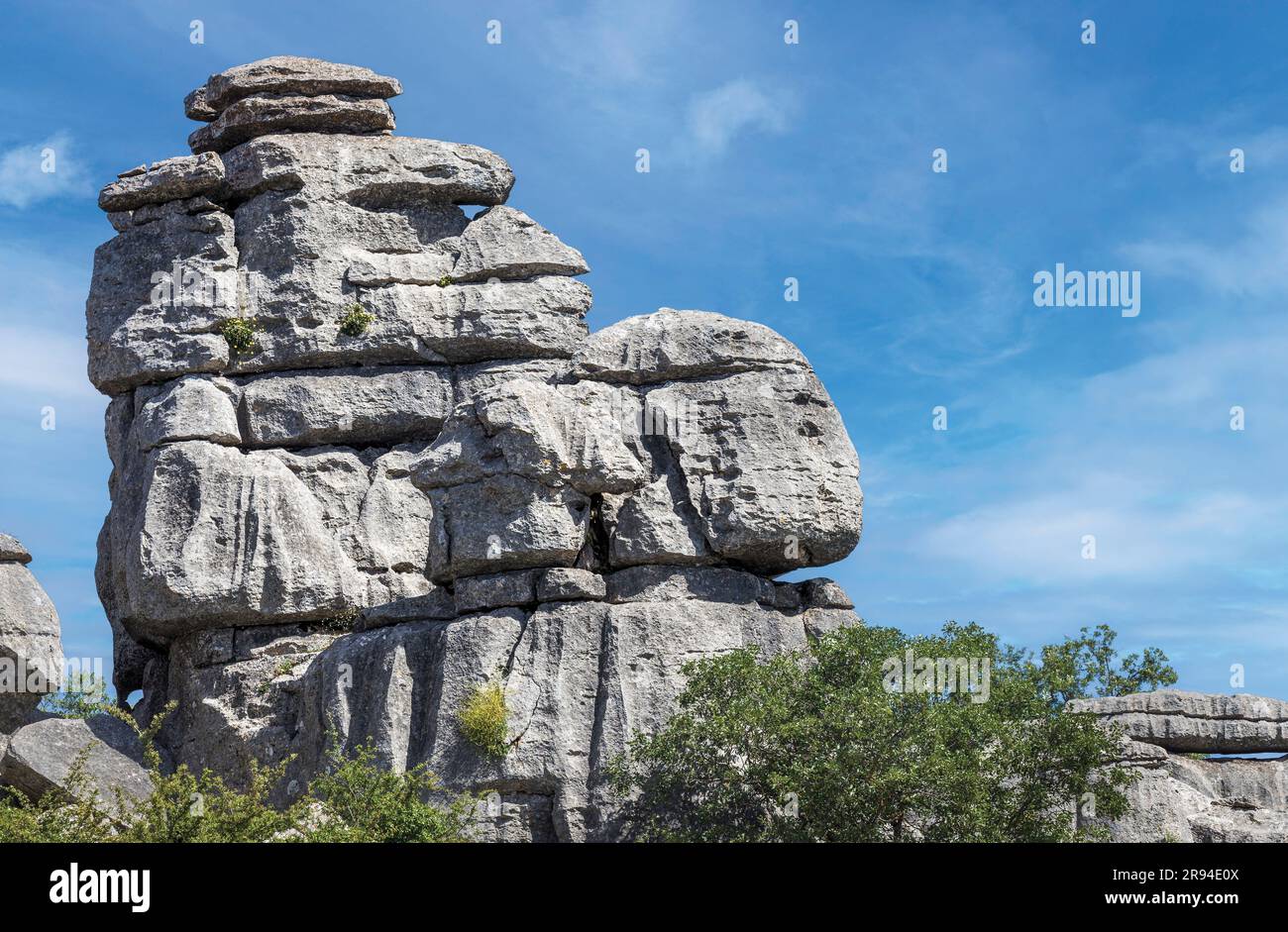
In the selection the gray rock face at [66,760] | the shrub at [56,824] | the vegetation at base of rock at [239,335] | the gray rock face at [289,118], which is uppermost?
the gray rock face at [289,118]

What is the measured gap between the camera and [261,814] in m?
22.9

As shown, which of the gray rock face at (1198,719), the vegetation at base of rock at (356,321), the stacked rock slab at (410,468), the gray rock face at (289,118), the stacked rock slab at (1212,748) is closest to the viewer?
the stacked rock slab at (410,468)

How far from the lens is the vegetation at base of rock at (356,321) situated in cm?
3931

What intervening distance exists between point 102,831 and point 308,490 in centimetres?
1592

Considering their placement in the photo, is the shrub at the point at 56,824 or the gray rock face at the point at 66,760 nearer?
the shrub at the point at 56,824

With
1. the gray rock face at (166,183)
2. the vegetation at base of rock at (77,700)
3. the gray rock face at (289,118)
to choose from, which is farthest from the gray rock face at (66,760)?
the gray rock face at (289,118)

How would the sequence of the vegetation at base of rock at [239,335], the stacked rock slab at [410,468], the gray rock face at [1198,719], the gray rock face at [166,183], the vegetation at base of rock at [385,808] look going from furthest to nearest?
the gray rock face at [166,183] → the vegetation at base of rock at [239,335] → the gray rock face at [1198,719] → the stacked rock slab at [410,468] → the vegetation at base of rock at [385,808]

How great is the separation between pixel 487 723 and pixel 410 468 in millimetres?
7372

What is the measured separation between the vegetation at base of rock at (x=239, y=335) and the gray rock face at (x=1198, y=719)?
72.6 feet

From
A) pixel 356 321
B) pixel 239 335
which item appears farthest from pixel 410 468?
pixel 239 335

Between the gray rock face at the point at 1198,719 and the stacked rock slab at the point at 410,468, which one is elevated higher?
the stacked rock slab at the point at 410,468

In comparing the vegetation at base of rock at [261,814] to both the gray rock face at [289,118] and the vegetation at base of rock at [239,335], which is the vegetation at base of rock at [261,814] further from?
the gray rock face at [289,118]
